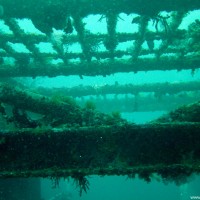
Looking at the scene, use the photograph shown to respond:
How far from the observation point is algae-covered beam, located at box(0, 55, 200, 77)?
976 centimetres

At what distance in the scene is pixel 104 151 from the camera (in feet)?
9.57

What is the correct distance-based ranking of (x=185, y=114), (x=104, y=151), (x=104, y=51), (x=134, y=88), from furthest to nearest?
(x=134, y=88) → (x=104, y=51) → (x=185, y=114) → (x=104, y=151)

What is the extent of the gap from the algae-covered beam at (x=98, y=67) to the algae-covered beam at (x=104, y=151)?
274 inches

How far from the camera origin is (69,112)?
418cm

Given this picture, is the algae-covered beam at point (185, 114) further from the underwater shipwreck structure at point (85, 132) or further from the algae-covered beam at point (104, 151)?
the algae-covered beam at point (104, 151)

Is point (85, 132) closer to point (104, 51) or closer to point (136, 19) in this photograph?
point (136, 19)

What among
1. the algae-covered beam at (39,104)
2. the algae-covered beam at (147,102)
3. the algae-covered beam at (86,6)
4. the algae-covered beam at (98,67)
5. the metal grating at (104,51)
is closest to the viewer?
the algae-covered beam at (39,104)

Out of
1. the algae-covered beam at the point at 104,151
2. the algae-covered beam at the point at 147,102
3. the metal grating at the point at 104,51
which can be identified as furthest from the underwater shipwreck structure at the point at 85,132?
the algae-covered beam at the point at 147,102

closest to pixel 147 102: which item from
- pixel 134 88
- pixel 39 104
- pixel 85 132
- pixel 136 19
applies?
pixel 134 88

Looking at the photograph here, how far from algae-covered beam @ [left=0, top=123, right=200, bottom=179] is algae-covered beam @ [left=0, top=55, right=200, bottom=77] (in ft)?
22.8

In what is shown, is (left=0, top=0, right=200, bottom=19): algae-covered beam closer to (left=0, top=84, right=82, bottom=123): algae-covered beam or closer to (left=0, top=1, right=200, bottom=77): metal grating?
(left=0, top=84, right=82, bottom=123): algae-covered beam

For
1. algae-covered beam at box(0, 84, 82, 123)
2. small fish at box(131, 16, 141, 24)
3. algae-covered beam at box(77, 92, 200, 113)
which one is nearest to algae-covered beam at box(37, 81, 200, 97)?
algae-covered beam at box(77, 92, 200, 113)

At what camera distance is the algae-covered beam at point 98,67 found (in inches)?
384

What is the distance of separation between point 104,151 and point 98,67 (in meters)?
7.03
